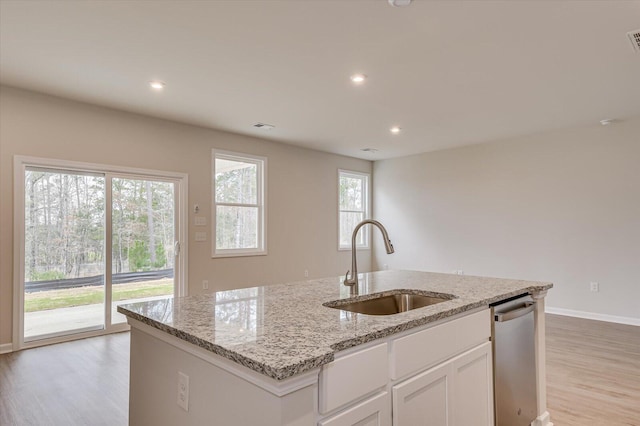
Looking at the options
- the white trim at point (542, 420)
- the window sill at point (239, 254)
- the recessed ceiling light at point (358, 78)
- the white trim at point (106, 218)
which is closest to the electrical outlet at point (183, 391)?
the white trim at point (542, 420)

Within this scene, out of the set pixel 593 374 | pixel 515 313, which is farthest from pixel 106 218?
pixel 593 374

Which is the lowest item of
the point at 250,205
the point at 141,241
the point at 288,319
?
the point at 288,319

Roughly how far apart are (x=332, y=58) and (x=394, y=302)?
6.77 feet

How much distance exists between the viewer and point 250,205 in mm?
5887

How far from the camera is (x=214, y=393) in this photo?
3.81ft

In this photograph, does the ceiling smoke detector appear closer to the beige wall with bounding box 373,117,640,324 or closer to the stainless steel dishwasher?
the stainless steel dishwasher

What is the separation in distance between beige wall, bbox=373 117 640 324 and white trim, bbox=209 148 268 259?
287 centimetres

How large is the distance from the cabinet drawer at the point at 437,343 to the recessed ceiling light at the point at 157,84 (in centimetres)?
339

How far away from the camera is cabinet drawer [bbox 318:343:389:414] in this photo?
1056 mm

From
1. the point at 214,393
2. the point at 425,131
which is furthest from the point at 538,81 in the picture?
the point at 214,393

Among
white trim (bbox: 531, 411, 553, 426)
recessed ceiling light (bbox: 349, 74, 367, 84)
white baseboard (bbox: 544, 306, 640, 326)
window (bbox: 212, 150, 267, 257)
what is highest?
recessed ceiling light (bbox: 349, 74, 367, 84)

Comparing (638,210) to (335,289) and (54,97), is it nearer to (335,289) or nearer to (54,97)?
(335,289)

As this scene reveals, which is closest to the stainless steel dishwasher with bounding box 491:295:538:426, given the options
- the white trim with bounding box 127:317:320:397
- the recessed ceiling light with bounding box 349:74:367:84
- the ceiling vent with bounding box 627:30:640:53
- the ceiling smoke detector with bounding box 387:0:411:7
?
the white trim with bounding box 127:317:320:397

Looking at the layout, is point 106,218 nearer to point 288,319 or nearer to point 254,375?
point 288,319
